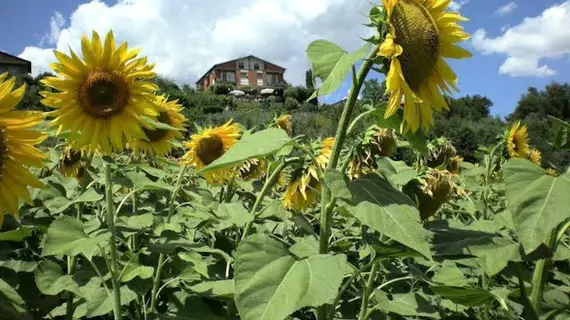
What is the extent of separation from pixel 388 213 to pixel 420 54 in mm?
454

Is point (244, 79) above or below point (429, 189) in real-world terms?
above

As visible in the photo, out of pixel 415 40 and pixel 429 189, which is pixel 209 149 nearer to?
pixel 429 189

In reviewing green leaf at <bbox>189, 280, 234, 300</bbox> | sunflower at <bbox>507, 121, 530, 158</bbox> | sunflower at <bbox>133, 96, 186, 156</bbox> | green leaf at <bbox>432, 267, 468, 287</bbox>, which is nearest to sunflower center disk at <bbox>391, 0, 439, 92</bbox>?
green leaf at <bbox>432, 267, 468, 287</bbox>

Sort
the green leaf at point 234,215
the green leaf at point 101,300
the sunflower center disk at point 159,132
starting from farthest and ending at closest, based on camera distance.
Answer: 1. the sunflower center disk at point 159,132
2. the green leaf at point 234,215
3. the green leaf at point 101,300

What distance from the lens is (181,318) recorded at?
1.57 m

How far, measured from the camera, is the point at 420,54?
4.62 feet

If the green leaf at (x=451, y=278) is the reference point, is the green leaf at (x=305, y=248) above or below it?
above

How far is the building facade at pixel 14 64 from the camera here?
55.8m

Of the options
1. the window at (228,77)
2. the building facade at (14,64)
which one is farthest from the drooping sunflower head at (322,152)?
the window at (228,77)

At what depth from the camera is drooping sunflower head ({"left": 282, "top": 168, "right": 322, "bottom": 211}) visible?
210 centimetres

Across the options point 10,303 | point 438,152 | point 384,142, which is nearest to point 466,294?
point 384,142

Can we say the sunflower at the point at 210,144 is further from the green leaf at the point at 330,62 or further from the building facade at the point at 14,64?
the building facade at the point at 14,64

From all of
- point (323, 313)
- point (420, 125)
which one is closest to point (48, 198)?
point (323, 313)

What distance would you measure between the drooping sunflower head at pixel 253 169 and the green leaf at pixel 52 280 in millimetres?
1580
